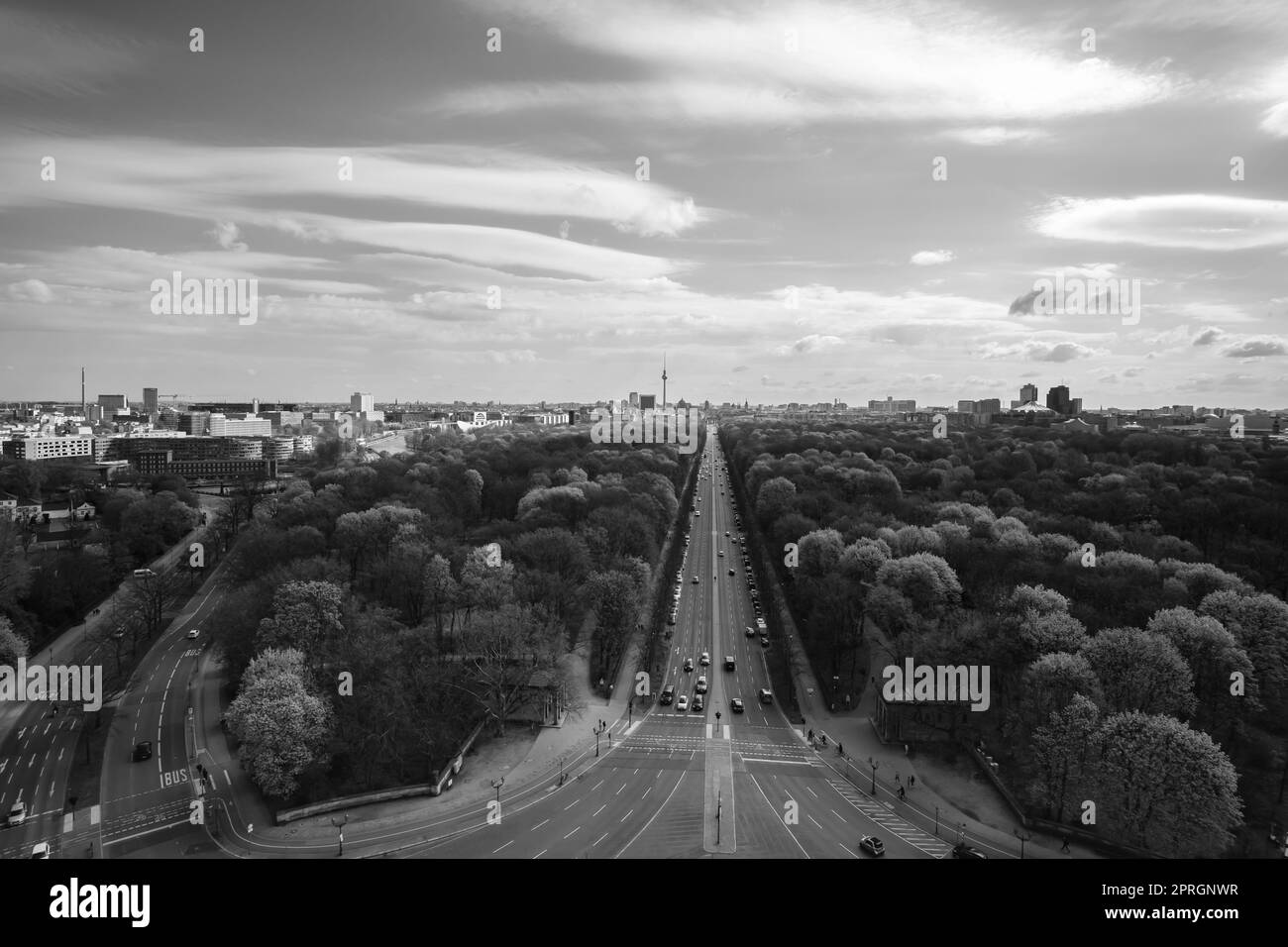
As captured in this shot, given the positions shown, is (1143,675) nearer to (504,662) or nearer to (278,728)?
(504,662)

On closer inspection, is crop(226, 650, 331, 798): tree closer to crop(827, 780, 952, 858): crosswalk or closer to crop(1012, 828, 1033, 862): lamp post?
crop(827, 780, 952, 858): crosswalk

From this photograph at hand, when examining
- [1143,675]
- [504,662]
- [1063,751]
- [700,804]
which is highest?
[1143,675]

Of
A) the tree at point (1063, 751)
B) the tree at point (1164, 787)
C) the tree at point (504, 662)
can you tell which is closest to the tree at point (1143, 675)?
the tree at point (1063, 751)

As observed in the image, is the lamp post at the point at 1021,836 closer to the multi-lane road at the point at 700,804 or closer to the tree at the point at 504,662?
the multi-lane road at the point at 700,804

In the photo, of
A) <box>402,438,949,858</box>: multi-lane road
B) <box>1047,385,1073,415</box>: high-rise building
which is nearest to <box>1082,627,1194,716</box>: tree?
<box>402,438,949,858</box>: multi-lane road

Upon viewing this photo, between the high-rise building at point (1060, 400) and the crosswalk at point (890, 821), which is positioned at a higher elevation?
the high-rise building at point (1060, 400)

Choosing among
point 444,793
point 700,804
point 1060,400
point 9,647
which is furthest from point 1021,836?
point 1060,400
